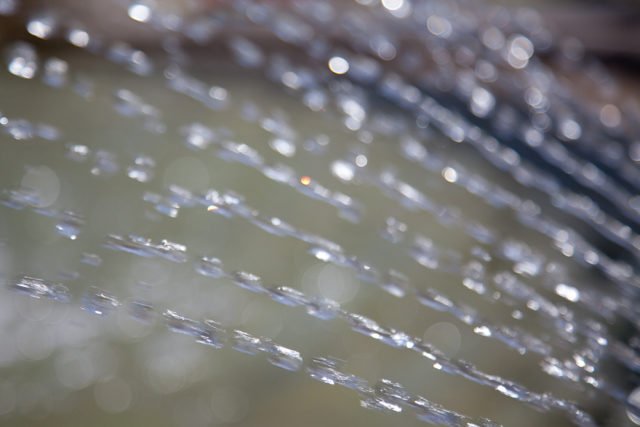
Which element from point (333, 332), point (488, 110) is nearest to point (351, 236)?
point (333, 332)

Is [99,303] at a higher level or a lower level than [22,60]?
lower

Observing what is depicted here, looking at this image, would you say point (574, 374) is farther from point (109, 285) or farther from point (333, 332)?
point (109, 285)

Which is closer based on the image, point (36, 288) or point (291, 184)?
point (36, 288)

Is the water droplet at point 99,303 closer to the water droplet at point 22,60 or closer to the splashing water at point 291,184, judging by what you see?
the splashing water at point 291,184

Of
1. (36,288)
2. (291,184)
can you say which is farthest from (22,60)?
(36,288)

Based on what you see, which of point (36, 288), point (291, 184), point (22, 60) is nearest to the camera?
point (36, 288)

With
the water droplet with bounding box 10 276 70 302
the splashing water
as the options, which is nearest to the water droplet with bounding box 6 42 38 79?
the splashing water

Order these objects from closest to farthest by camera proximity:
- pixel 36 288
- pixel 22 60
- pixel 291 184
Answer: pixel 36 288 < pixel 291 184 < pixel 22 60

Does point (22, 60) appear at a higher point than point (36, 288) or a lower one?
higher

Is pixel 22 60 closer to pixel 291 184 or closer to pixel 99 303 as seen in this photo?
pixel 291 184

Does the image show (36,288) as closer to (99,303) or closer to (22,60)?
(99,303)
